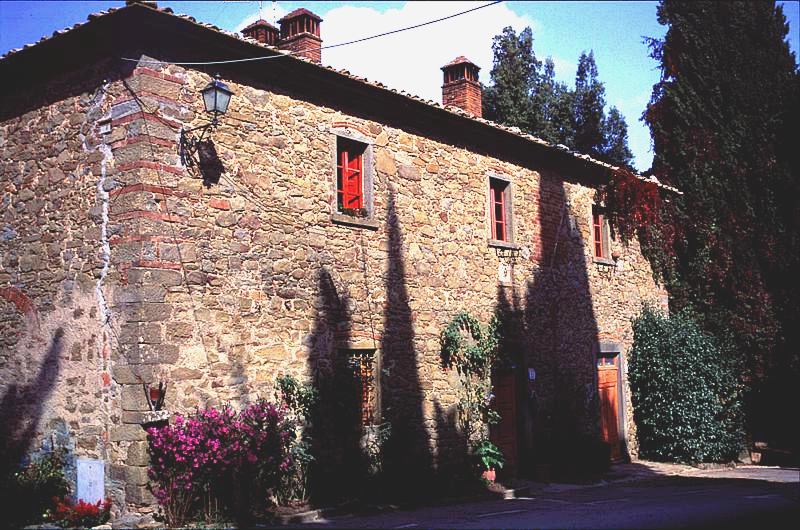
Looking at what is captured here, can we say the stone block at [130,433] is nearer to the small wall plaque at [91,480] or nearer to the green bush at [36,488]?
the small wall plaque at [91,480]

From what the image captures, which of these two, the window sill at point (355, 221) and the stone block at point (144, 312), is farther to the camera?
the window sill at point (355, 221)

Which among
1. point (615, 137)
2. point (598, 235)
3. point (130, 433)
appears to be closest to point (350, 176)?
point (130, 433)

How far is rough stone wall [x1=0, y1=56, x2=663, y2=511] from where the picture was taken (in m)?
8.95

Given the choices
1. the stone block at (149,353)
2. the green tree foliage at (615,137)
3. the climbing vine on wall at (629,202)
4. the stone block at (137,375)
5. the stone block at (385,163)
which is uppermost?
the green tree foliage at (615,137)

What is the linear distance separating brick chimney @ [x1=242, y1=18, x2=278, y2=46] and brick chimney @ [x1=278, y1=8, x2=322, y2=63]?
0.59 metres

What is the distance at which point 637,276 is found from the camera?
57.4 ft

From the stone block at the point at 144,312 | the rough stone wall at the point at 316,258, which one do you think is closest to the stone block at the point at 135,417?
the rough stone wall at the point at 316,258

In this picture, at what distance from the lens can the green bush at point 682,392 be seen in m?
16.1

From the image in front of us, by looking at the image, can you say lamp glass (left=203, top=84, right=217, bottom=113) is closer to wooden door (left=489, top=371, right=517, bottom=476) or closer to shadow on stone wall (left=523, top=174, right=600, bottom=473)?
wooden door (left=489, top=371, right=517, bottom=476)

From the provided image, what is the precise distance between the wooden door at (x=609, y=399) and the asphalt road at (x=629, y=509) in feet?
7.15

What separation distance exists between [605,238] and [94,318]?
1091 cm

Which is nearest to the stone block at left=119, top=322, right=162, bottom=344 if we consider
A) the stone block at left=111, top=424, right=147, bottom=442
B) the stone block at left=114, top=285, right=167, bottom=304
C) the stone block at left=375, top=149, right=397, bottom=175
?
the stone block at left=114, top=285, right=167, bottom=304

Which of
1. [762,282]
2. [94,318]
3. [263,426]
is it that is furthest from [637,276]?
[94,318]

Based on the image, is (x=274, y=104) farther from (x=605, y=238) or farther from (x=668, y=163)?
(x=668, y=163)
